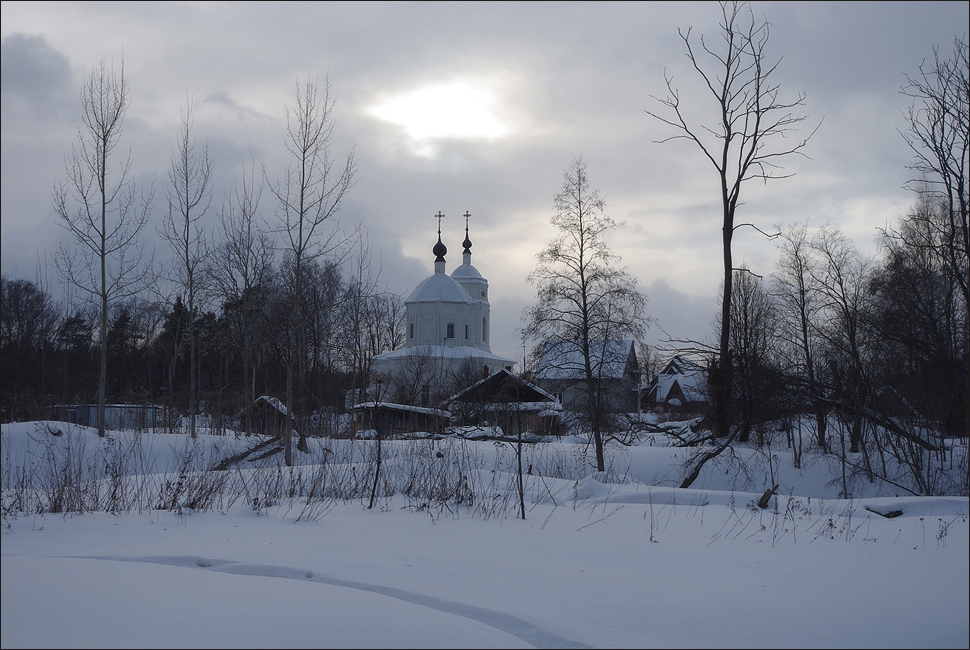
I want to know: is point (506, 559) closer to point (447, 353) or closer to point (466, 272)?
point (447, 353)

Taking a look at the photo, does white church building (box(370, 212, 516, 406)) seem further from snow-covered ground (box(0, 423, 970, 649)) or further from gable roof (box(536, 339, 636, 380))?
snow-covered ground (box(0, 423, 970, 649))

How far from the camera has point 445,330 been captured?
194 ft

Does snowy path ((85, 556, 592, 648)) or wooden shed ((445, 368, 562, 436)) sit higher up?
wooden shed ((445, 368, 562, 436))

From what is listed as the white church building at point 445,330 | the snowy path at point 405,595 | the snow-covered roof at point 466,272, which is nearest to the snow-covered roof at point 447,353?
the white church building at point 445,330

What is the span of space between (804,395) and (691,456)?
323cm

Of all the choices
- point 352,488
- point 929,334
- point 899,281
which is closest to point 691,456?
point 929,334

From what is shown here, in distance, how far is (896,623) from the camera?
4168mm

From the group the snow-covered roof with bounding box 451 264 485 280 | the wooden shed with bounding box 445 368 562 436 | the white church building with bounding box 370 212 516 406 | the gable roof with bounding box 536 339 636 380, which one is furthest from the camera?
the snow-covered roof with bounding box 451 264 485 280

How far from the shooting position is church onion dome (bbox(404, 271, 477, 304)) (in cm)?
5934

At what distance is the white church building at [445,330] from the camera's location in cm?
5403

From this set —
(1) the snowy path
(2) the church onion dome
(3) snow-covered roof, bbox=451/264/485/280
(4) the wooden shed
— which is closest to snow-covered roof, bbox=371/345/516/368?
(2) the church onion dome

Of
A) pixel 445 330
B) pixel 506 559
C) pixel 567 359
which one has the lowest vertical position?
pixel 506 559

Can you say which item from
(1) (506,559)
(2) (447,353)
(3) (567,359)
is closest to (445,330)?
(2) (447,353)

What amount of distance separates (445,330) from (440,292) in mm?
3173
